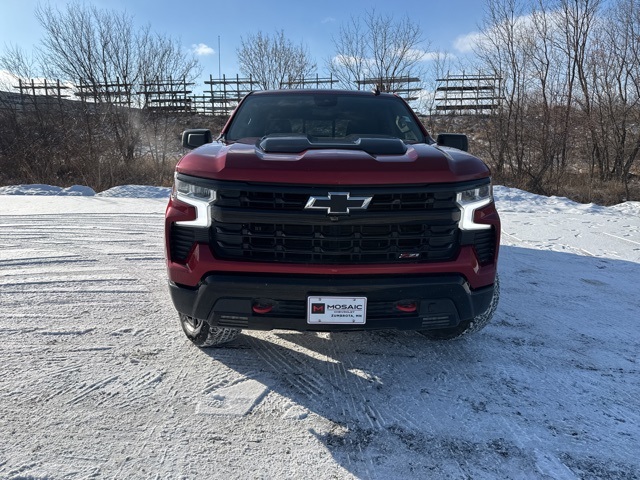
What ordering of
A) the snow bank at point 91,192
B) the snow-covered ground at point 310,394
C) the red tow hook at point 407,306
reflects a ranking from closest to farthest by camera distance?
the snow-covered ground at point 310,394
the red tow hook at point 407,306
the snow bank at point 91,192

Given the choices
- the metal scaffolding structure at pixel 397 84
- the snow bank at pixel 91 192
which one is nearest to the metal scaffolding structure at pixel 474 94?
the metal scaffolding structure at pixel 397 84

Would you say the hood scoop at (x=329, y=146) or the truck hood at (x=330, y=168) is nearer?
the truck hood at (x=330, y=168)

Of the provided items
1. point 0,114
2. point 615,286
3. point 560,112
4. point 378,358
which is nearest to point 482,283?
point 378,358

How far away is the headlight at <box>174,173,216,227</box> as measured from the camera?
7.22ft

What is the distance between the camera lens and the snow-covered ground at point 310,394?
6.04ft

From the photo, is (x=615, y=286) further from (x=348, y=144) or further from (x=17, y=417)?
(x=17, y=417)

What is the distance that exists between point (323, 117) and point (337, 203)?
5.48 ft

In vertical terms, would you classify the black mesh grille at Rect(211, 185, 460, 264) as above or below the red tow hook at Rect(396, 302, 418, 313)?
above

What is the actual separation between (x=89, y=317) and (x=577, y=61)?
50.8 feet

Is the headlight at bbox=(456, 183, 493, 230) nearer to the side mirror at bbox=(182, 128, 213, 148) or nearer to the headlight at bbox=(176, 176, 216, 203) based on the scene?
the headlight at bbox=(176, 176, 216, 203)

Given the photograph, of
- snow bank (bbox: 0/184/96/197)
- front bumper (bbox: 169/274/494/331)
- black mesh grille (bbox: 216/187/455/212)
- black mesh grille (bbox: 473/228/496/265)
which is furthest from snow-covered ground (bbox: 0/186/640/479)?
snow bank (bbox: 0/184/96/197)

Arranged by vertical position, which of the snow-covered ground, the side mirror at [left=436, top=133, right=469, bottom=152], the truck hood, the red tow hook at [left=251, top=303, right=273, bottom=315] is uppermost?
the side mirror at [left=436, top=133, right=469, bottom=152]

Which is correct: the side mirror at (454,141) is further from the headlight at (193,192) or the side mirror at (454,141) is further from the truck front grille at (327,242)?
the headlight at (193,192)

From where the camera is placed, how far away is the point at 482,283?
2.33 m
